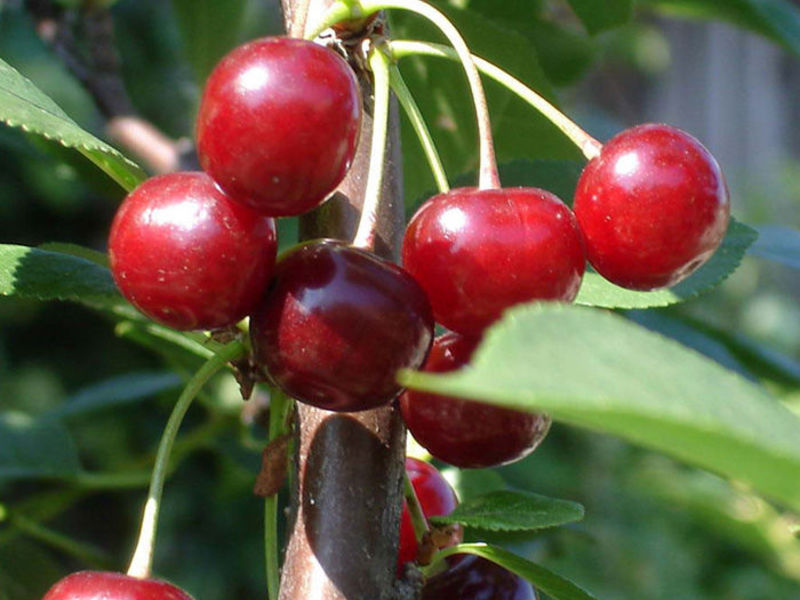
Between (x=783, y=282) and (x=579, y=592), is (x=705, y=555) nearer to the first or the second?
(x=783, y=282)

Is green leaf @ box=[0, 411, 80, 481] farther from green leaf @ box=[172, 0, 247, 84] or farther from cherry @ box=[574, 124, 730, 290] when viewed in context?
cherry @ box=[574, 124, 730, 290]

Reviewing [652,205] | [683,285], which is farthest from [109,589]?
[683,285]

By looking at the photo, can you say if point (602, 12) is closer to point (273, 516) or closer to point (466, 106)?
point (466, 106)

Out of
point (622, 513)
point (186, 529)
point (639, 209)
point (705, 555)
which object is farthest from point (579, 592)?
point (705, 555)

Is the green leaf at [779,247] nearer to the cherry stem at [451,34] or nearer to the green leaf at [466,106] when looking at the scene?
the green leaf at [466,106]

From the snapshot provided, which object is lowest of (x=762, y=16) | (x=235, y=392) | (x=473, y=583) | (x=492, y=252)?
(x=235, y=392)

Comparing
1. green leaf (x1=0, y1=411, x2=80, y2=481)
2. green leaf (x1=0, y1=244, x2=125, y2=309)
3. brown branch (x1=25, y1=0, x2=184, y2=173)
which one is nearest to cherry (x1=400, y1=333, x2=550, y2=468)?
green leaf (x1=0, y1=244, x2=125, y2=309)
